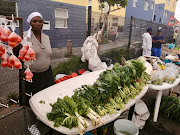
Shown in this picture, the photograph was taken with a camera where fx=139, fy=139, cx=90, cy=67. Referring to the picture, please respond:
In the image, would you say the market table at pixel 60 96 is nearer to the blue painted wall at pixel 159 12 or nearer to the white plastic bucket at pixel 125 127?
the white plastic bucket at pixel 125 127

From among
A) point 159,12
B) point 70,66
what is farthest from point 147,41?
point 159,12

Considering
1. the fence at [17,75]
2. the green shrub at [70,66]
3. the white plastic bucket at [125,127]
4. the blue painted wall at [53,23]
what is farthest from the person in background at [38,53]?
the green shrub at [70,66]

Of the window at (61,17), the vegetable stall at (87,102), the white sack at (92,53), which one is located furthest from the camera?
the window at (61,17)

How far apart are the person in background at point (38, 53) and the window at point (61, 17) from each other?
639 cm

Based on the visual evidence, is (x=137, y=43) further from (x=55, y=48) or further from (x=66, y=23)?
(x=55, y=48)

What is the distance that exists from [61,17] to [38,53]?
21.8 ft

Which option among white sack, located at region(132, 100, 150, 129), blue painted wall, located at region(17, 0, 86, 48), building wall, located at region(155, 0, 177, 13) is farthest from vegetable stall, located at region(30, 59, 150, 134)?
building wall, located at region(155, 0, 177, 13)

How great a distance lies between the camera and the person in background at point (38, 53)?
2338 millimetres

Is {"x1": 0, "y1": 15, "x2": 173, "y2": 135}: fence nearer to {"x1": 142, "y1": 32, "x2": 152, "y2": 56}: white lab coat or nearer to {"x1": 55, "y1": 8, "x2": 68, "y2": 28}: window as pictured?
{"x1": 142, "y1": 32, "x2": 152, "y2": 56}: white lab coat

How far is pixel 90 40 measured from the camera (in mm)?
4219

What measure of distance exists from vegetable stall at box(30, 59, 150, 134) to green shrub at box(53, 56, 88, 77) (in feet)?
7.84

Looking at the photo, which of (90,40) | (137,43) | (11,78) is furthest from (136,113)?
(137,43)

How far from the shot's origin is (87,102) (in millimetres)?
1720

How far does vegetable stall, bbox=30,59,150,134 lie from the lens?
59.0 inches
